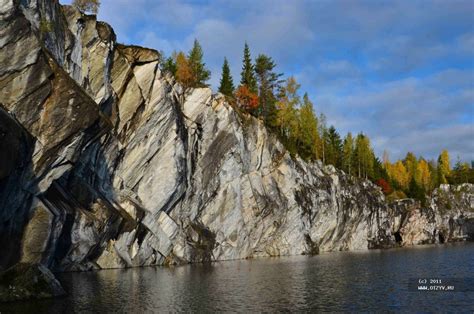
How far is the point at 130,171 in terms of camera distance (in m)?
67.4

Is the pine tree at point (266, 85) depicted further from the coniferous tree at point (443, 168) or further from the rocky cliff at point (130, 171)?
the coniferous tree at point (443, 168)

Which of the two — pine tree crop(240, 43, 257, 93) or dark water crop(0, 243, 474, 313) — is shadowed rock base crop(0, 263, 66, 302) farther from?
pine tree crop(240, 43, 257, 93)

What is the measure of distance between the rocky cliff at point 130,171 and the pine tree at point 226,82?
35.0 feet

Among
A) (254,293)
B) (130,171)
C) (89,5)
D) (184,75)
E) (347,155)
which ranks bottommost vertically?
(254,293)

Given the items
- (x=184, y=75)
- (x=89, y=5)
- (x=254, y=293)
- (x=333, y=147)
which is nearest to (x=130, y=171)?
(x=89, y=5)

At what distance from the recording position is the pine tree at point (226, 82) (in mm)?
97750

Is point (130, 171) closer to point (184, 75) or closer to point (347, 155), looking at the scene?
point (184, 75)

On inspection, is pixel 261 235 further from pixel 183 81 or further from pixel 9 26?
pixel 9 26

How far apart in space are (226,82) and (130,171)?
130 feet

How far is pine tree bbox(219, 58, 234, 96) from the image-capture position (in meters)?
97.8

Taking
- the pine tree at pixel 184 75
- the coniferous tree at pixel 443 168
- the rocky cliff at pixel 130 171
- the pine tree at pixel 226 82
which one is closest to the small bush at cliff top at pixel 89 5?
the rocky cliff at pixel 130 171

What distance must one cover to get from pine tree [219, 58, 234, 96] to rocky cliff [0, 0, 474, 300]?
10681 millimetres

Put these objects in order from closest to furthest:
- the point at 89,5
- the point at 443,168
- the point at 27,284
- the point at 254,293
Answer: the point at 27,284 < the point at 254,293 < the point at 89,5 < the point at 443,168

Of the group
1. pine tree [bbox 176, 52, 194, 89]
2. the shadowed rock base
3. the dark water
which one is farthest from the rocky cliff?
pine tree [bbox 176, 52, 194, 89]
